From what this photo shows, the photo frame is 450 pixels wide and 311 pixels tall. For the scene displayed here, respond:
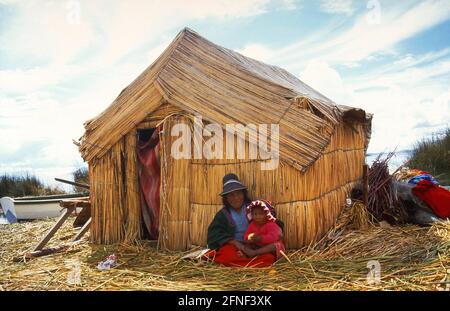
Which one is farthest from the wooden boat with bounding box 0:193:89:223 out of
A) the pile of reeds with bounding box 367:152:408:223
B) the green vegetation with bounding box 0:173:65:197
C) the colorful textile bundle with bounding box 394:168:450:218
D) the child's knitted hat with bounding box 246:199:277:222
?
the colorful textile bundle with bounding box 394:168:450:218

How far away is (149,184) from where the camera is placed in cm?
602

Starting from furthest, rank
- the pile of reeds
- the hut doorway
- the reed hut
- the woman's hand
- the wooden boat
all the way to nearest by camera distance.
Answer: the wooden boat
the pile of reeds
the hut doorway
the reed hut
the woman's hand

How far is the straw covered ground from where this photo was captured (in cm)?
397

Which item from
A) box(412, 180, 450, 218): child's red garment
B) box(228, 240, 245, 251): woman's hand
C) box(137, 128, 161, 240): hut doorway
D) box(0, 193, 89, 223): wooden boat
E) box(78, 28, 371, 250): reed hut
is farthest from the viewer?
box(0, 193, 89, 223): wooden boat

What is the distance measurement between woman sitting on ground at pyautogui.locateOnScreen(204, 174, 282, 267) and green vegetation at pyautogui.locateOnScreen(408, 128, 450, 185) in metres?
10.9

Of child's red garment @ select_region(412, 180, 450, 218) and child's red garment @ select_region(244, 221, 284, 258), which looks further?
child's red garment @ select_region(412, 180, 450, 218)

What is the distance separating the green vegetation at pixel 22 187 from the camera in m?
14.1

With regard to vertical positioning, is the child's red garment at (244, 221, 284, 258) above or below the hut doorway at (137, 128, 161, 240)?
below

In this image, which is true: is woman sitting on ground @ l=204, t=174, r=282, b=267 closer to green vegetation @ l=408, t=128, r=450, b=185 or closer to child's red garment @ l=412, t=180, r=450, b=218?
child's red garment @ l=412, t=180, r=450, b=218

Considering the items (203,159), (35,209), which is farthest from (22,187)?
(203,159)

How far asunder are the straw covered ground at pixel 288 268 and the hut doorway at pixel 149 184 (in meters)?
0.34

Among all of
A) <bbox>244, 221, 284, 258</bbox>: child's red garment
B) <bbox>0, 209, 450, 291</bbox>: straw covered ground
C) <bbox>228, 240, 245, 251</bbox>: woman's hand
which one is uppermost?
<bbox>244, 221, 284, 258</bbox>: child's red garment
